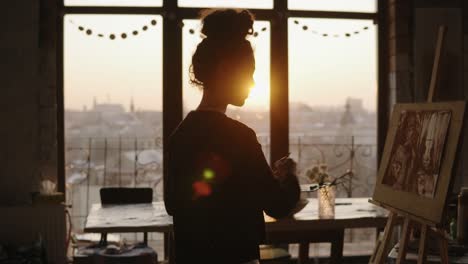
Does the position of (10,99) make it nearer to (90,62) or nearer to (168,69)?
(90,62)

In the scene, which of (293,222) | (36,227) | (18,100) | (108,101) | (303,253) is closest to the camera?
(293,222)

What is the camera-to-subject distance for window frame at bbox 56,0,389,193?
4.76 metres

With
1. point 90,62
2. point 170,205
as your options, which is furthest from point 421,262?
point 90,62

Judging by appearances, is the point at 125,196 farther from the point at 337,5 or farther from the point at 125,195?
the point at 337,5

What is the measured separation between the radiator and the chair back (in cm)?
62

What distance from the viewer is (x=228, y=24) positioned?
1.68m

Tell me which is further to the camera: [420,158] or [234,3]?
[234,3]

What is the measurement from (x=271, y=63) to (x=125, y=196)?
5.31 feet

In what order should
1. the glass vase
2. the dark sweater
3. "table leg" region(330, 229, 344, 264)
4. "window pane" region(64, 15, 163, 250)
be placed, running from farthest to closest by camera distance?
1. "window pane" region(64, 15, 163, 250)
2. "table leg" region(330, 229, 344, 264)
3. the glass vase
4. the dark sweater

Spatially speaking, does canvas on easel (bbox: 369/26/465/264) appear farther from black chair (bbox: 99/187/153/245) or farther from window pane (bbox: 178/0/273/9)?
window pane (bbox: 178/0/273/9)

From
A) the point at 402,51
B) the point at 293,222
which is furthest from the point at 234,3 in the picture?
the point at 293,222

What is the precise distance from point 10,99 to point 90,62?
2.00 ft

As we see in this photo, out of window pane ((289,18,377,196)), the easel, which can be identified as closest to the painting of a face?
the easel

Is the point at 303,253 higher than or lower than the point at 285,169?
lower
